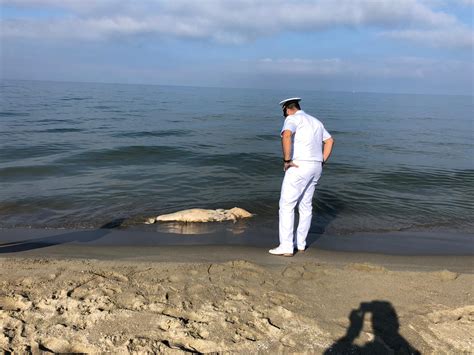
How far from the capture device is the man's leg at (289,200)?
5.04 meters

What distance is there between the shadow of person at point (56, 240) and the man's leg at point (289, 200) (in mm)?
3248

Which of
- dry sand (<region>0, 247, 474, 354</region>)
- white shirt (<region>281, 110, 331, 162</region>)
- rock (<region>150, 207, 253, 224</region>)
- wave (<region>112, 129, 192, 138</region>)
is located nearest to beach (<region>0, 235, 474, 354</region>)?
dry sand (<region>0, 247, 474, 354</region>)

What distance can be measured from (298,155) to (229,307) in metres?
2.27

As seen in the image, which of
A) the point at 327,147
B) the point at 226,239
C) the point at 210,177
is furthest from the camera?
the point at 210,177

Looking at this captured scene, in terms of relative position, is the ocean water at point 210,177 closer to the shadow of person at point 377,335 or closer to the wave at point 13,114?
the wave at point 13,114

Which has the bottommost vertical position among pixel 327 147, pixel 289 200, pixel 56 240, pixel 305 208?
pixel 56 240

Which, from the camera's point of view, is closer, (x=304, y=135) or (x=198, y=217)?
(x=304, y=135)

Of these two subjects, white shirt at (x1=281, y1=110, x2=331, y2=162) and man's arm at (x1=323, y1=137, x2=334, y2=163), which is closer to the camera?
white shirt at (x1=281, y1=110, x2=331, y2=162)

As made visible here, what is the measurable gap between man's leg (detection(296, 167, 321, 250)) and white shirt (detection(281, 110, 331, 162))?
26cm

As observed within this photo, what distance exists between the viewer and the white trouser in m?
5.01

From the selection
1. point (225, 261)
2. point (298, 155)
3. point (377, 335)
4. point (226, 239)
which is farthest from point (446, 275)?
point (226, 239)

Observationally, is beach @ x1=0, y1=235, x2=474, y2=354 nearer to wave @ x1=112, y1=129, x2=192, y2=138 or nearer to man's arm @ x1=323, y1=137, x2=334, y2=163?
man's arm @ x1=323, y1=137, x2=334, y2=163

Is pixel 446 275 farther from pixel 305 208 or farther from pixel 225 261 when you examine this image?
pixel 225 261

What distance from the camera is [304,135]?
4.93 metres
